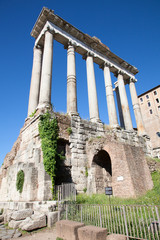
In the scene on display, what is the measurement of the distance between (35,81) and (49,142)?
8.61 metres

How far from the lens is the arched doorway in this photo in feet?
39.3

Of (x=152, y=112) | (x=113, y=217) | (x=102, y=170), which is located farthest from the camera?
(x=152, y=112)

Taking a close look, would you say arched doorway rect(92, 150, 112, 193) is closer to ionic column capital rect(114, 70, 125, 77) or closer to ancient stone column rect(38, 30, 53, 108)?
ancient stone column rect(38, 30, 53, 108)

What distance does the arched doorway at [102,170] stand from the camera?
12.0 m

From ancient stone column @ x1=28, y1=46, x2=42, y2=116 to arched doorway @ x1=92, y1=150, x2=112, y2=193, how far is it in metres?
7.47

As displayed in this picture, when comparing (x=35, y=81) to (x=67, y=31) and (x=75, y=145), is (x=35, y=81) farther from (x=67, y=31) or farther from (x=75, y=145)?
(x=75, y=145)

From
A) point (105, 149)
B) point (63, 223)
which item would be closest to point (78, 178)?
point (105, 149)

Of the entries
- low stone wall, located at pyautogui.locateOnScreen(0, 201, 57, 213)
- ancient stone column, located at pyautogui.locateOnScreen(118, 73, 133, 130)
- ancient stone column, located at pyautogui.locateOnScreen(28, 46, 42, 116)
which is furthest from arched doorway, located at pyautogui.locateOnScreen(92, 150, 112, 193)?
ancient stone column, located at pyautogui.locateOnScreen(118, 73, 133, 130)

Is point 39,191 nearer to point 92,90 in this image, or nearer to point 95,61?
point 92,90

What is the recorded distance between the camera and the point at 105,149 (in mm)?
11461

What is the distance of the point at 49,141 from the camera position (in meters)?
10.9

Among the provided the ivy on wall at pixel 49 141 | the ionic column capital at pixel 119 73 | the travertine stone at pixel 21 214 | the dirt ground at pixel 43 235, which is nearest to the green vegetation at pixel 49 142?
the ivy on wall at pixel 49 141

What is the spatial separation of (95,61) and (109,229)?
2075 cm

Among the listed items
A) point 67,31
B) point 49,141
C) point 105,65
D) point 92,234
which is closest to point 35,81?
point 67,31
